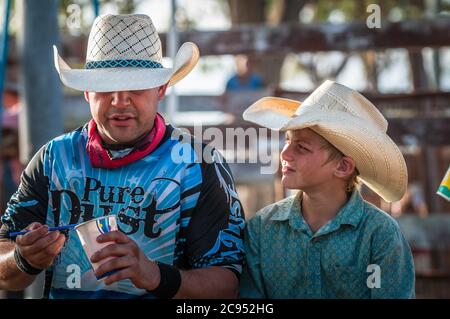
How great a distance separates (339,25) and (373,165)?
3.65 meters

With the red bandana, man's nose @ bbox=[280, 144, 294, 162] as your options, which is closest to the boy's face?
man's nose @ bbox=[280, 144, 294, 162]

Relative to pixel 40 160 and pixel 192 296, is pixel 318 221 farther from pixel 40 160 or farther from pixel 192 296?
pixel 40 160

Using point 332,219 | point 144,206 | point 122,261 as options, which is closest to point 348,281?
point 332,219

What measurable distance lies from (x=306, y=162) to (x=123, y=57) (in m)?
0.81

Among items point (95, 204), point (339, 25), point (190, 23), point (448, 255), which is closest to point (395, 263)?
point (95, 204)

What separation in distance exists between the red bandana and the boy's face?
0.50m

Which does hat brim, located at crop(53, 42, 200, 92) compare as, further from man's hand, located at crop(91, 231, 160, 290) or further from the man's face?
man's hand, located at crop(91, 231, 160, 290)

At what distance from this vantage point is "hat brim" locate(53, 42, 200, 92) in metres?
3.50

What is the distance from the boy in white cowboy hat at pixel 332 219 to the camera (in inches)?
141

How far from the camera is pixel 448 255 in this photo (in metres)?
11.0

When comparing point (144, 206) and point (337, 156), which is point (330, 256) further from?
point (144, 206)

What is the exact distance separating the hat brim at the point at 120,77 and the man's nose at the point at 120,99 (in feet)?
0.10

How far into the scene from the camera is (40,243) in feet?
10.5

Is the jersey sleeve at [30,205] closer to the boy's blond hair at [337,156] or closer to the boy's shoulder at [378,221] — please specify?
the boy's blond hair at [337,156]
